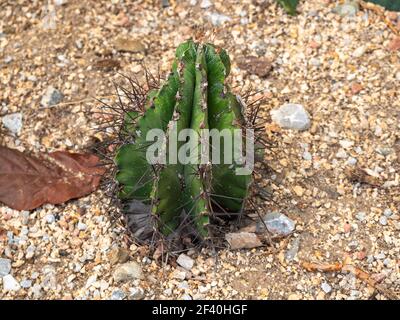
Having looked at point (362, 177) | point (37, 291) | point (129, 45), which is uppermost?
point (129, 45)

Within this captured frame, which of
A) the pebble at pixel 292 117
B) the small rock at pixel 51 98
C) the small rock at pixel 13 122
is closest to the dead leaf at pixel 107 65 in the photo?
the small rock at pixel 51 98

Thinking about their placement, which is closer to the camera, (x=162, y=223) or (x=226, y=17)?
→ (x=162, y=223)

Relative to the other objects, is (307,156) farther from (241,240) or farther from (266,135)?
(241,240)

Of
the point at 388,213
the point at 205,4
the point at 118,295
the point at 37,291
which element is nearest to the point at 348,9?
the point at 205,4

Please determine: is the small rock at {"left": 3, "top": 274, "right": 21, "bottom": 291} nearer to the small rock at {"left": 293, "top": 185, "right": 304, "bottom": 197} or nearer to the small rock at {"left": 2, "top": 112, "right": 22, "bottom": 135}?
the small rock at {"left": 2, "top": 112, "right": 22, "bottom": 135}

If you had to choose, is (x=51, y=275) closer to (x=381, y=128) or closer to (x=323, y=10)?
(x=381, y=128)

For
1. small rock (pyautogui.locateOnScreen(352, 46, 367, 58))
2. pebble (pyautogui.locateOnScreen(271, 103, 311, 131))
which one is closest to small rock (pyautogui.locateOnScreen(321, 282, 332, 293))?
pebble (pyautogui.locateOnScreen(271, 103, 311, 131))

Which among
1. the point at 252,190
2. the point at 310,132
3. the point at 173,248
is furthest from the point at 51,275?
the point at 310,132
